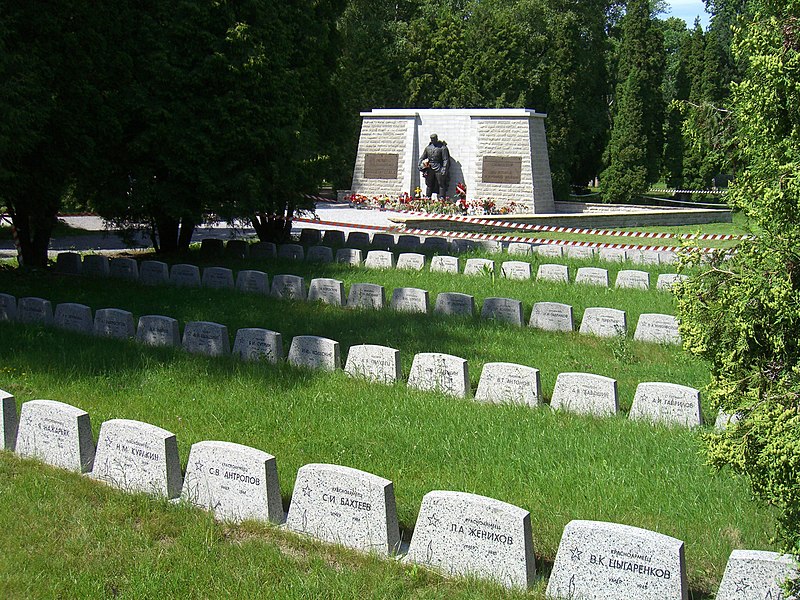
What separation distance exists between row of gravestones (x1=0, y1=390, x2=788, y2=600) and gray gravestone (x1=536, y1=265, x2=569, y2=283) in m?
9.80

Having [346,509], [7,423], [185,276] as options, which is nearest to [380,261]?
[185,276]

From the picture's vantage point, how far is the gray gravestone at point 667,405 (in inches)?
303

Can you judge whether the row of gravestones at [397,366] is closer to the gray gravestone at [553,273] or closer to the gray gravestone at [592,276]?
the gray gravestone at [592,276]

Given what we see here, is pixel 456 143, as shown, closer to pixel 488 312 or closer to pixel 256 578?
pixel 488 312

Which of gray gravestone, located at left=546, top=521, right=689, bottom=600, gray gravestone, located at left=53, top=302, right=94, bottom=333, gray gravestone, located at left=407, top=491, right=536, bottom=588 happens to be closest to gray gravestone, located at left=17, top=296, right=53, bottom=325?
gray gravestone, located at left=53, top=302, right=94, bottom=333

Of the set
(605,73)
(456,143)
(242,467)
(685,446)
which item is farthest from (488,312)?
(605,73)

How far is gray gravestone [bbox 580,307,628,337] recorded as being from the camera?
36.6ft

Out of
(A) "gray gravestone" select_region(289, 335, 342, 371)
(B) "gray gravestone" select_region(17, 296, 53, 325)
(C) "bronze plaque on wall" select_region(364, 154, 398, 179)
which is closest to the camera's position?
(A) "gray gravestone" select_region(289, 335, 342, 371)

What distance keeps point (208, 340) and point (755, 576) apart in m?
7.07

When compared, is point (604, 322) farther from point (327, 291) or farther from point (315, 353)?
point (327, 291)

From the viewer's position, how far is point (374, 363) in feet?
30.1

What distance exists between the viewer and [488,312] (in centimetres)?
1193

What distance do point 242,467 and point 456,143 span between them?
2622 cm

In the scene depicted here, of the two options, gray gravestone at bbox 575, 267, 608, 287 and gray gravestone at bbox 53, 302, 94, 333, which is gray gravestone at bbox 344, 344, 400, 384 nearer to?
gray gravestone at bbox 53, 302, 94, 333
